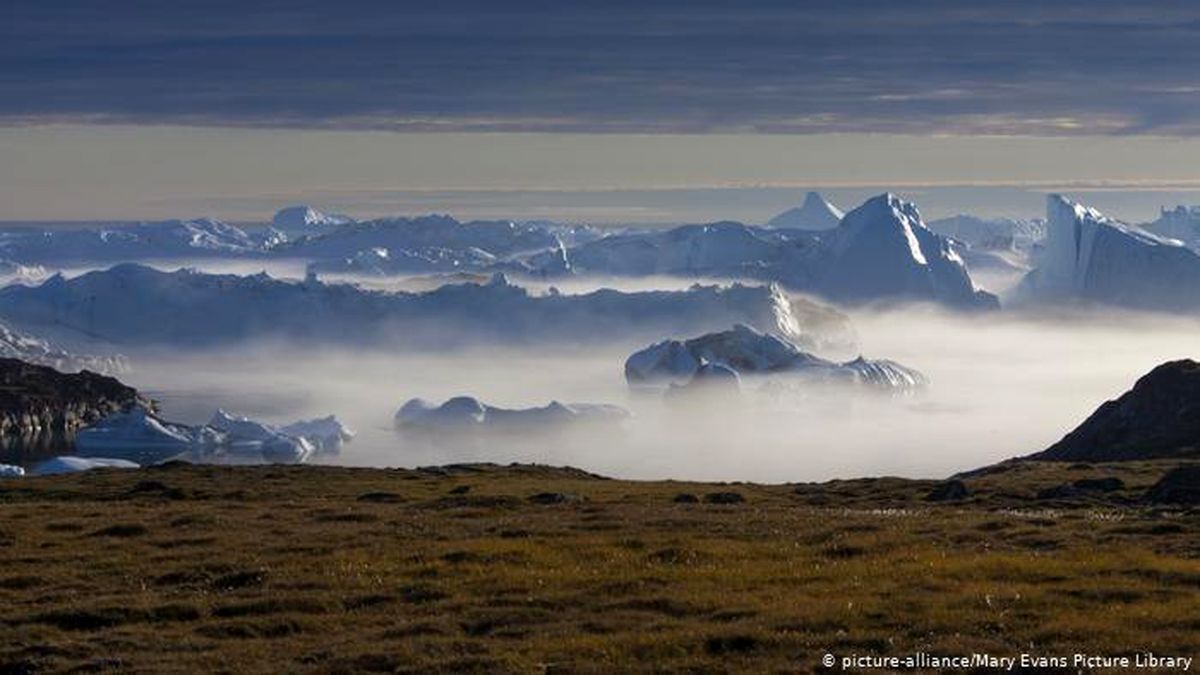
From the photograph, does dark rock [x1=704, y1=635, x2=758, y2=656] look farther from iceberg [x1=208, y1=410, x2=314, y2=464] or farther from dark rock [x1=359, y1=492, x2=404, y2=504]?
iceberg [x1=208, y1=410, x2=314, y2=464]

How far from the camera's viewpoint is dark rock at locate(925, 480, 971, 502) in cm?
6053

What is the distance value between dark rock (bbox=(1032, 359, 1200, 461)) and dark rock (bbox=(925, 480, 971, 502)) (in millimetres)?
54000

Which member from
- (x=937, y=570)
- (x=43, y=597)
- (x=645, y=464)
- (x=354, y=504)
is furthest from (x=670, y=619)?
(x=645, y=464)

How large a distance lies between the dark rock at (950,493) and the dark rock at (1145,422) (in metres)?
54.0

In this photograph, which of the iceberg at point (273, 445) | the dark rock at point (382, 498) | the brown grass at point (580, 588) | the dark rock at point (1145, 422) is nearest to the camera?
the brown grass at point (580, 588)

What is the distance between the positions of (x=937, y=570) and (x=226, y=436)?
176 meters

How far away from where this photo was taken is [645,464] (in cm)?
19200

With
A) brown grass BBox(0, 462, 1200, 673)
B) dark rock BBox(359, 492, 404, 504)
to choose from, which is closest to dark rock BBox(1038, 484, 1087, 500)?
brown grass BBox(0, 462, 1200, 673)

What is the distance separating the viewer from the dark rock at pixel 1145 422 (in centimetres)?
11644

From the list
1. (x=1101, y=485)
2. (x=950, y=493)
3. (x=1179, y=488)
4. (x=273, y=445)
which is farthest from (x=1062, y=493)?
(x=273, y=445)

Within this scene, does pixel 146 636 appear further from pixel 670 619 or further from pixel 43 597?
pixel 670 619

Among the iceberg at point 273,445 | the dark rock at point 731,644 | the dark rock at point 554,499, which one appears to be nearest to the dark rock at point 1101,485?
the dark rock at point 554,499

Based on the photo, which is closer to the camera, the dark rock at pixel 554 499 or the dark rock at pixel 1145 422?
the dark rock at pixel 554 499

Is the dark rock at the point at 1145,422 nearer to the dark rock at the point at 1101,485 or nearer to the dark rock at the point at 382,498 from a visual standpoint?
the dark rock at the point at 1101,485
